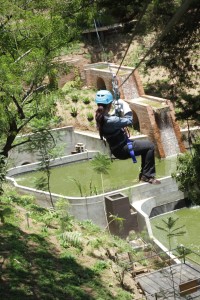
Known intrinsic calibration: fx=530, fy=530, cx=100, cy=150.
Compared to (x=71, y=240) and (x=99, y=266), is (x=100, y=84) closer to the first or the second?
(x=71, y=240)

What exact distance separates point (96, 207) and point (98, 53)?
63.3 ft

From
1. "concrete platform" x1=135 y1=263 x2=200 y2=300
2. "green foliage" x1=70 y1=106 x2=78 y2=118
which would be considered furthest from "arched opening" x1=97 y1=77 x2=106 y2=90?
"concrete platform" x1=135 y1=263 x2=200 y2=300

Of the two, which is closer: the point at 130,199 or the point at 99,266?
the point at 99,266

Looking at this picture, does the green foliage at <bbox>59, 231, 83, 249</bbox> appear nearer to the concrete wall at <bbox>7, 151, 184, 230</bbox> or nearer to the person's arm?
the person's arm

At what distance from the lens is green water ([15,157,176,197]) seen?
2009 cm

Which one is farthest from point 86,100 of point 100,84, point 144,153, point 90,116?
point 144,153

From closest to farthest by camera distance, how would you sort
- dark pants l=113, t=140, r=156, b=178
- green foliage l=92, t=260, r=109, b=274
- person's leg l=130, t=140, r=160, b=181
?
dark pants l=113, t=140, r=156, b=178
person's leg l=130, t=140, r=160, b=181
green foliage l=92, t=260, r=109, b=274

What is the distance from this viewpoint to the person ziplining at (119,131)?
6.39 m

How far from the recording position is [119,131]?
678 cm

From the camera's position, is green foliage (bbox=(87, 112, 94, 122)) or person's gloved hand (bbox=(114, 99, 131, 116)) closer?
person's gloved hand (bbox=(114, 99, 131, 116))

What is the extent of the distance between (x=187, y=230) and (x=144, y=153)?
Result: 30.3 feet

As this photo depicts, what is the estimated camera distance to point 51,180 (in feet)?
71.9

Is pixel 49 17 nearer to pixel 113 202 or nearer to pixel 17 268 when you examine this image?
pixel 113 202

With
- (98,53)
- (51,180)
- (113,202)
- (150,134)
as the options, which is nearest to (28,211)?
(113,202)
